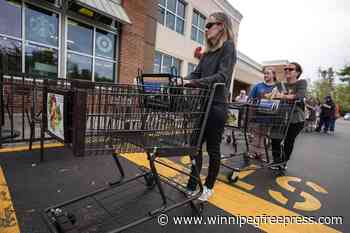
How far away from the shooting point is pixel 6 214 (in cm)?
178

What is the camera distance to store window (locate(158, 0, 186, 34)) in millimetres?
9547

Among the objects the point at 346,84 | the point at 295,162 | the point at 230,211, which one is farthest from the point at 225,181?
the point at 346,84

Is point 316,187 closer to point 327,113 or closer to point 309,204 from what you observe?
point 309,204

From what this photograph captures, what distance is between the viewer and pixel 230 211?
2133 millimetres

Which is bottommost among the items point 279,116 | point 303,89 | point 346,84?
point 279,116

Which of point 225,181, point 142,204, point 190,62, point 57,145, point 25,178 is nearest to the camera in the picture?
point 142,204

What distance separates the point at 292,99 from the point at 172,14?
8587 mm

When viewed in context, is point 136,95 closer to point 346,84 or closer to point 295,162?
point 295,162

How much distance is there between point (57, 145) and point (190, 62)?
923cm

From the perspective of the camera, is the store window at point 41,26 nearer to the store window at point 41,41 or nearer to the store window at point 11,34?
the store window at point 41,41

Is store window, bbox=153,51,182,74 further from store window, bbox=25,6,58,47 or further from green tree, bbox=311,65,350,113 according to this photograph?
green tree, bbox=311,65,350,113

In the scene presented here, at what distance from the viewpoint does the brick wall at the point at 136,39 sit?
750 cm

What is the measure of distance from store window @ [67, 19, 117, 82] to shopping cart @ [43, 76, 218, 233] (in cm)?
543

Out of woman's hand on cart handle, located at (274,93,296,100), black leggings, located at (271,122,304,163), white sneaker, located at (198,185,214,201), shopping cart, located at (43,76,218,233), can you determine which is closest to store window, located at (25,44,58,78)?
shopping cart, located at (43,76,218,233)
